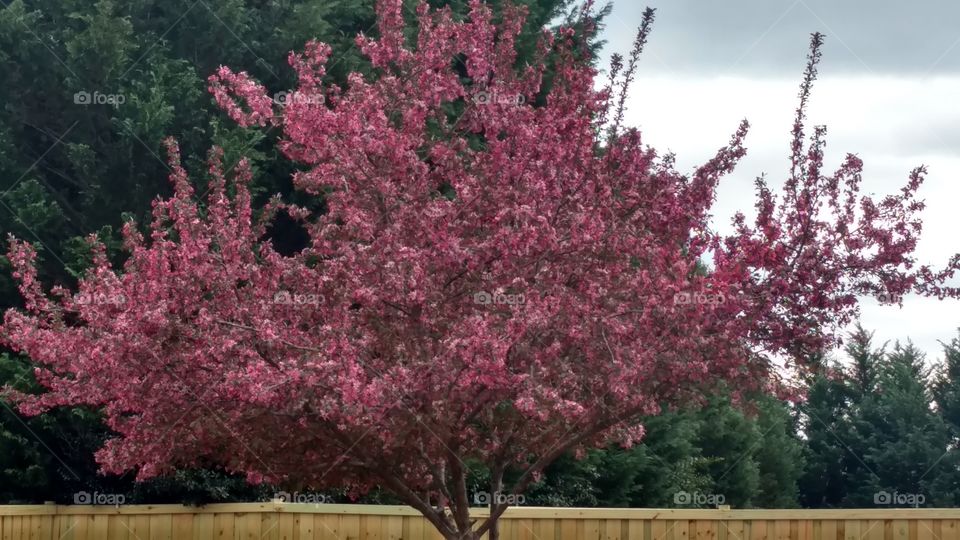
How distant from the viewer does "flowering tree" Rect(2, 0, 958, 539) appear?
8578 millimetres

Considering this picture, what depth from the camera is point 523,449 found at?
10242 mm

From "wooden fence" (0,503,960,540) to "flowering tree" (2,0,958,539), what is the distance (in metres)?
3.26

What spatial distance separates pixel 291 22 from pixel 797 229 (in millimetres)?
12460

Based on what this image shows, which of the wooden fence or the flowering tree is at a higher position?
the flowering tree

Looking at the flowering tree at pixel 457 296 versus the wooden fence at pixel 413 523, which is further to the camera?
the wooden fence at pixel 413 523

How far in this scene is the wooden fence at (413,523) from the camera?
13.5 metres

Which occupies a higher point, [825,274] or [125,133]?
[125,133]

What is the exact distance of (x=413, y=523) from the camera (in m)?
13.5

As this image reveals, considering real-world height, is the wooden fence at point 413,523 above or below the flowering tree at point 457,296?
below

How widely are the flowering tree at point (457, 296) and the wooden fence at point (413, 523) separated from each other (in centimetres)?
326

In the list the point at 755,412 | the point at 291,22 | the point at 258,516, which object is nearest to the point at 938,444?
the point at 291,22

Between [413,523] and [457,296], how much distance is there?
486 centimetres

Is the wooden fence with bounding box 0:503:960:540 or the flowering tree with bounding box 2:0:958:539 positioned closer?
the flowering tree with bounding box 2:0:958:539

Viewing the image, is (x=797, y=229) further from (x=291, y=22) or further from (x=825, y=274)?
(x=291, y=22)
